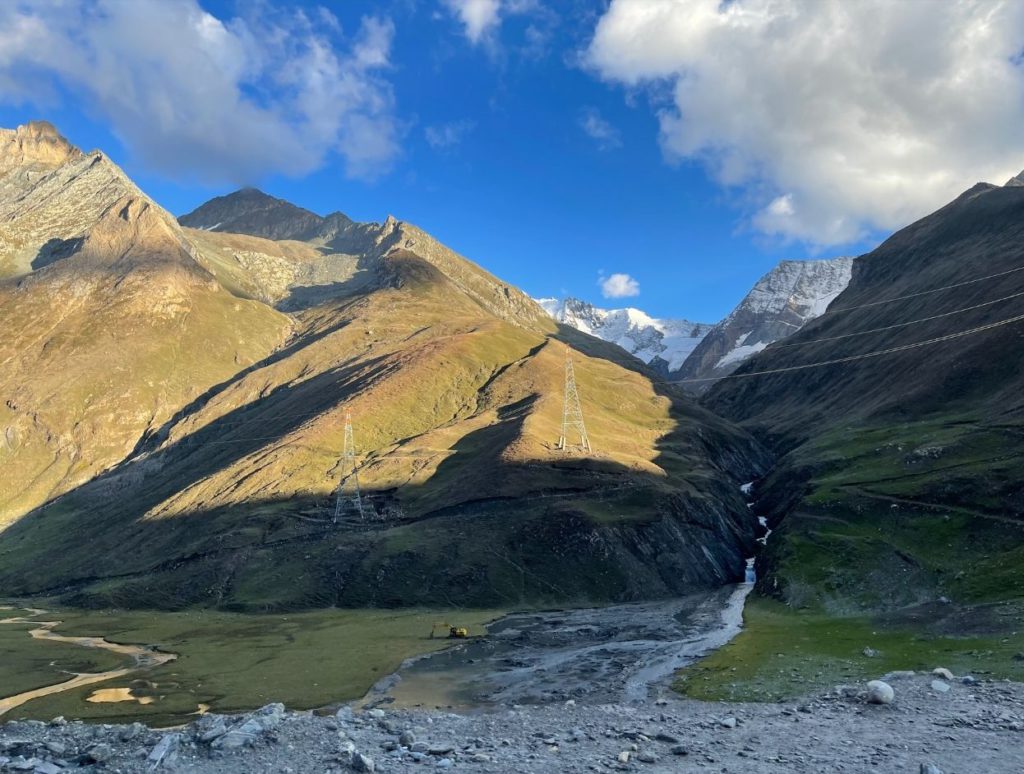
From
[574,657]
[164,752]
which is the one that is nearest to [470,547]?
[574,657]

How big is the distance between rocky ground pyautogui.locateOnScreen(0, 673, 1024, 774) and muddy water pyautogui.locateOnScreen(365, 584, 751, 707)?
2186 centimetres

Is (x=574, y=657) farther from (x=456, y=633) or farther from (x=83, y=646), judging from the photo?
(x=83, y=646)

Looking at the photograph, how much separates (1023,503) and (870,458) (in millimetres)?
54993

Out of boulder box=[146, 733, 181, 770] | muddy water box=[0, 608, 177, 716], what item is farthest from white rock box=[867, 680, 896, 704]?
muddy water box=[0, 608, 177, 716]

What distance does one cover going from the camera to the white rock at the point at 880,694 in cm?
4378

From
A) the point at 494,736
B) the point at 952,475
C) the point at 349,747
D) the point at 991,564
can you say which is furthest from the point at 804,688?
the point at 952,475

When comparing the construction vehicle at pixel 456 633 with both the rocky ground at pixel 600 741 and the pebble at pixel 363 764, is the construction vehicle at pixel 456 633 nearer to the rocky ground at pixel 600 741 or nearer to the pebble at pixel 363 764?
the rocky ground at pixel 600 741

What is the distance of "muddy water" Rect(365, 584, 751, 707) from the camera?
68.7 meters

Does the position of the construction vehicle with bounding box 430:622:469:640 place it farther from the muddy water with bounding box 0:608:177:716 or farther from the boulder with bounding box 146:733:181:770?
the boulder with bounding box 146:733:181:770

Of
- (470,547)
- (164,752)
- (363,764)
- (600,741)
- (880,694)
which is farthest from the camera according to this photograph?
(470,547)

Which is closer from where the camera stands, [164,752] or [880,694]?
[164,752]

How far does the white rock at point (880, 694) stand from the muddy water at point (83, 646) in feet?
251

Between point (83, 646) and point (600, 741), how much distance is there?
353 ft

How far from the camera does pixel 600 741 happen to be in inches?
1448
